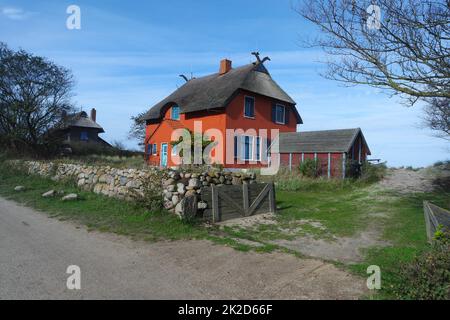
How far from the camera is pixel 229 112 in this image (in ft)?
80.1

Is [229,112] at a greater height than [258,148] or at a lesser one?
greater

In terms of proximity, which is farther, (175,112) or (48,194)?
(175,112)

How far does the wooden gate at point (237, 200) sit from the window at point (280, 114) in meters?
17.8

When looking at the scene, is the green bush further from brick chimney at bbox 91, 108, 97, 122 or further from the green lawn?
brick chimney at bbox 91, 108, 97, 122

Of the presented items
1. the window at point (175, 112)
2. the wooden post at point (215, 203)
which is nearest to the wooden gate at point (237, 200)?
the wooden post at point (215, 203)

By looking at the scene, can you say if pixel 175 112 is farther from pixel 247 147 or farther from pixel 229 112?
pixel 247 147

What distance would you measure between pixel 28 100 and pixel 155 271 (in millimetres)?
24125

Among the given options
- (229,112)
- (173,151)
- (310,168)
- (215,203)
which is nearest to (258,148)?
(229,112)

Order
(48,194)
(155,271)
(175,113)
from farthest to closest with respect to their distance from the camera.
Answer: (175,113) < (48,194) < (155,271)

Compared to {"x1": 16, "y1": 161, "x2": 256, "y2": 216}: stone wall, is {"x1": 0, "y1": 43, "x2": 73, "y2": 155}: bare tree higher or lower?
higher

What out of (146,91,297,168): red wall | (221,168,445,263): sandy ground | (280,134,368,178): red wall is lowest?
(221,168,445,263): sandy ground

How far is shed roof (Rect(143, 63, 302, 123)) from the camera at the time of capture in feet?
81.1

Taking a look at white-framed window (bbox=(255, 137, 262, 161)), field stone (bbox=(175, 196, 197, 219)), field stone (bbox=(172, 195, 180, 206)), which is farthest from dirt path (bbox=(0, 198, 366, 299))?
white-framed window (bbox=(255, 137, 262, 161))

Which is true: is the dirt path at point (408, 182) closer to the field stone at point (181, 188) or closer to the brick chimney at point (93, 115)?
the field stone at point (181, 188)
